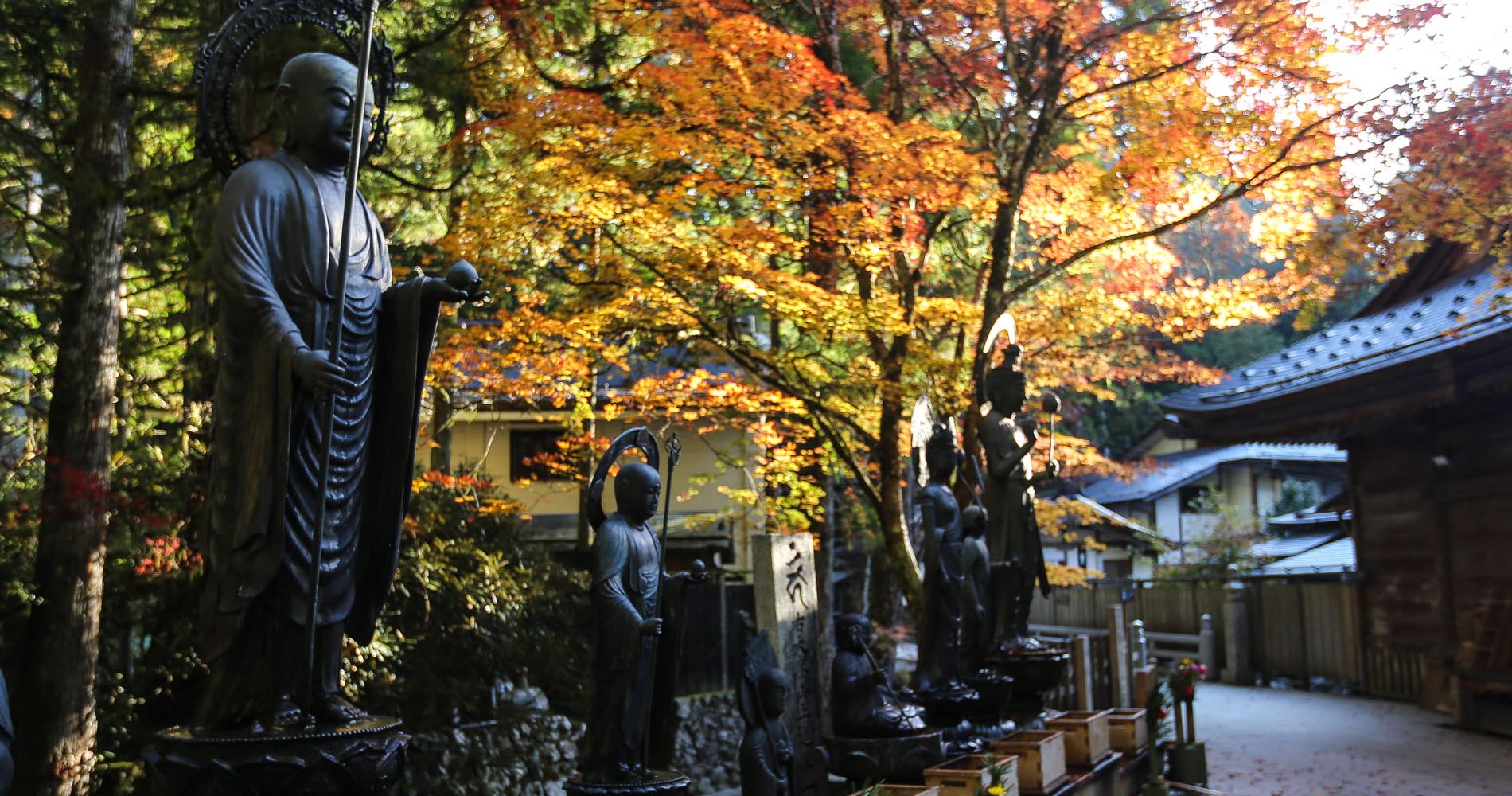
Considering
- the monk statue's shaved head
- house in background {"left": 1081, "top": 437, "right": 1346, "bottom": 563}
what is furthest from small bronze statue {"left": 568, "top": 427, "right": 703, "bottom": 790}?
house in background {"left": 1081, "top": 437, "right": 1346, "bottom": 563}

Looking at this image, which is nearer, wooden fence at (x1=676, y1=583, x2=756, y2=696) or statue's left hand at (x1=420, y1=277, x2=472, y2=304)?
statue's left hand at (x1=420, y1=277, x2=472, y2=304)

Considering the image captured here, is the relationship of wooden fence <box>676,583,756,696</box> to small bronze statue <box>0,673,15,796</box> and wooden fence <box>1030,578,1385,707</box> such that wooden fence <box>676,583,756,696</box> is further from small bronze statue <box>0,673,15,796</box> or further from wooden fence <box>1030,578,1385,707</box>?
small bronze statue <box>0,673,15,796</box>

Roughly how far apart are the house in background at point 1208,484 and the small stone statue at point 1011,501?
20.7m

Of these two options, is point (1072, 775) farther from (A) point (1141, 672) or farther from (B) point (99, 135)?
(B) point (99, 135)

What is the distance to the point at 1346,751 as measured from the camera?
44.4 ft

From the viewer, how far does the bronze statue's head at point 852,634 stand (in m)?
8.45

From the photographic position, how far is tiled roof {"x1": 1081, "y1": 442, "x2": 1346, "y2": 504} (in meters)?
31.6

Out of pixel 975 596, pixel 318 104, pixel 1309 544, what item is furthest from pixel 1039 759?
pixel 1309 544

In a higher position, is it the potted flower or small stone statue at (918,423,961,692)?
small stone statue at (918,423,961,692)

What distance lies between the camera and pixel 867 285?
13.6m

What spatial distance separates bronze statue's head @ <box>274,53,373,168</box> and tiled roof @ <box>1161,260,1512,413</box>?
13015 mm

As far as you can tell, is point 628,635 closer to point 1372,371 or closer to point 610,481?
point 1372,371

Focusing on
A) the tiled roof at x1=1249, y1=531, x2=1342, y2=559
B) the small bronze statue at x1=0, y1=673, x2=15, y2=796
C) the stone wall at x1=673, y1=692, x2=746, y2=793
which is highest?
the tiled roof at x1=1249, y1=531, x2=1342, y2=559

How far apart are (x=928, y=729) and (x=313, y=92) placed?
20.7 ft
